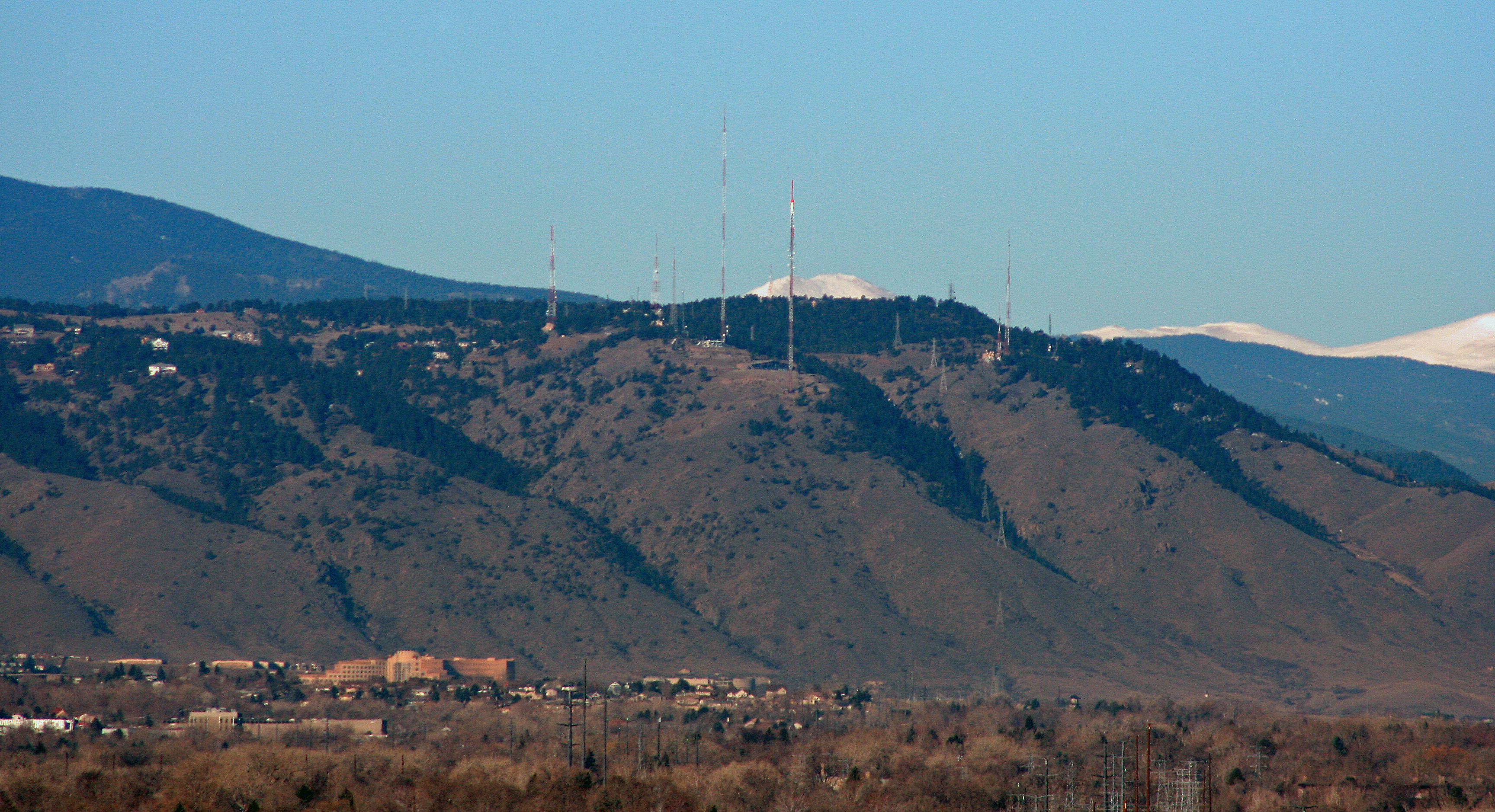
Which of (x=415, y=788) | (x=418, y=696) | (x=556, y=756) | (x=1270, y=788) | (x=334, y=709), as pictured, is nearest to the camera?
(x=415, y=788)

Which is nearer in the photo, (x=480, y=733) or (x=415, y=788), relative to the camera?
(x=415, y=788)

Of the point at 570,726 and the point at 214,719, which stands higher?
the point at 570,726

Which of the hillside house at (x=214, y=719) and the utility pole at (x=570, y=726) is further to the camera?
the hillside house at (x=214, y=719)

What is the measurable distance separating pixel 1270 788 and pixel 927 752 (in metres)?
26.9

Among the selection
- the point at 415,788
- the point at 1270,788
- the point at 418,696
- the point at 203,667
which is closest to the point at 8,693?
the point at 203,667

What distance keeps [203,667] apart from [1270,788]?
99.7 m

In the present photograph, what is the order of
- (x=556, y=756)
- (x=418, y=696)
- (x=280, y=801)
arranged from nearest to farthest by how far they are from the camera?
(x=280, y=801)
(x=556, y=756)
(x=418, y=696)

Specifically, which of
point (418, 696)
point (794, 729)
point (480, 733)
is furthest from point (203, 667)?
point (794, 729)

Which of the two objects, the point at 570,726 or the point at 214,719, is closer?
the point at 570,726

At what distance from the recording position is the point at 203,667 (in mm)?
193500

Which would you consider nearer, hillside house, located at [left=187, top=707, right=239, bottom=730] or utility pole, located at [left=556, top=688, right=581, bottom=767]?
utility pole, located at [left=556, top=688, right=581, bottom=767]

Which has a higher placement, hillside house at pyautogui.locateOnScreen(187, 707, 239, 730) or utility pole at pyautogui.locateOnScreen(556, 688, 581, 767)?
utility pole at pyautogui.locateOnScreen(556, 688, 581, 767)

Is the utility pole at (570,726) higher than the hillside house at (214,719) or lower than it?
higher

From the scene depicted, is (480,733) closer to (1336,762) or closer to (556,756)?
(556,756)
